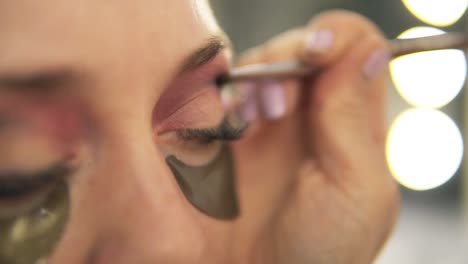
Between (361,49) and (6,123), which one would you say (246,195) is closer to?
(361,49)

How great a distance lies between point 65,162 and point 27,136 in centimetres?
3

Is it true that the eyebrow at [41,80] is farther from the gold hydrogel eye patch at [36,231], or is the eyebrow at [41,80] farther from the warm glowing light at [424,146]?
the warm glowing light at [424,146]

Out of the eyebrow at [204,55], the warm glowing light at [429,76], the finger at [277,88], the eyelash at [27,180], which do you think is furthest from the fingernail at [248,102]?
the warm glowing light at [429,76]

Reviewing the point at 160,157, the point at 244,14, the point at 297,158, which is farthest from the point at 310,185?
the point at 244,14

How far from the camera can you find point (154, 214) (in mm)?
384

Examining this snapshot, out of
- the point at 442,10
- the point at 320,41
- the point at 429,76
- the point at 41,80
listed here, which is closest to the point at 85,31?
the point at 41,80

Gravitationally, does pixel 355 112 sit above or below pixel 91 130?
below

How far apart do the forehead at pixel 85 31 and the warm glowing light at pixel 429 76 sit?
118cm

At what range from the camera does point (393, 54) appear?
0.57 metres

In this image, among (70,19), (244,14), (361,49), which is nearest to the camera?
(70,19)

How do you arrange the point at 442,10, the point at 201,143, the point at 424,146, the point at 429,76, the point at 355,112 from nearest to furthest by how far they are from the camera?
the point at 201,143 < the point at 355,112 < the point at 442,10 < the point at 429,76 < the point at 424,146

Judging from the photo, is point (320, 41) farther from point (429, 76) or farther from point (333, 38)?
point (429, 76)

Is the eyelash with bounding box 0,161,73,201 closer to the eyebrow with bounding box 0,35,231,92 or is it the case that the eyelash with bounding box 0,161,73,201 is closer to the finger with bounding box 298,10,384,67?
the eyebrow with bounding box 0,35,231,92

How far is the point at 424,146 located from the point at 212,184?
4.49ft
